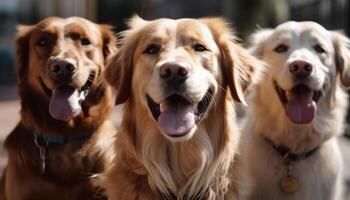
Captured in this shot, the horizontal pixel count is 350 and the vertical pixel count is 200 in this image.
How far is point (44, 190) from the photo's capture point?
4.37 m

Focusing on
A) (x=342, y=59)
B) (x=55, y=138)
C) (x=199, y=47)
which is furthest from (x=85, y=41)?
(x=342, y=59)

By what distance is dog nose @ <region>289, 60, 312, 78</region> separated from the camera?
4.31 m

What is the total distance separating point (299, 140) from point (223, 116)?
2.94 ft

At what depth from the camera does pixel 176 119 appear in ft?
11.8

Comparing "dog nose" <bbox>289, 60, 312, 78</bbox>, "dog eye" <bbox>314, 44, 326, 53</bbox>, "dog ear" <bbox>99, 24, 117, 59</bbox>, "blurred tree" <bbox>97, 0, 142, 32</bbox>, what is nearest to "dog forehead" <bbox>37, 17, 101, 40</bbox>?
"dog ear" <bbox>99, 24, 117, 59</bbox>

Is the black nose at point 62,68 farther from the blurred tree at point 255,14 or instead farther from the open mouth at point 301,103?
the blurred tree at point 255,14

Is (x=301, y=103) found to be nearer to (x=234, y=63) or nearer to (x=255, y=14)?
(x=234, y=63)

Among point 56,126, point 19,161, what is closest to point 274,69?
point 56,126

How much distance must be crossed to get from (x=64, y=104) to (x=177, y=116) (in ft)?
3.77

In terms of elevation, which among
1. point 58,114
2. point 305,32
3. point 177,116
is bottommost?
point 58,114

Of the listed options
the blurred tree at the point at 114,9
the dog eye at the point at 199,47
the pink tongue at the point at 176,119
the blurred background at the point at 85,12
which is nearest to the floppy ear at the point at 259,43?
the dog eye at the point at 199,47

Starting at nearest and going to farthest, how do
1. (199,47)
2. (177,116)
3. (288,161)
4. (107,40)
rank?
(177,116)
(199,47)
(288,161)
(107,40)

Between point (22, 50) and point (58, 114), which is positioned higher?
point (22, 50)

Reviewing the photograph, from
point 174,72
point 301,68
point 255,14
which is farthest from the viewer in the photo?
point 255,14
